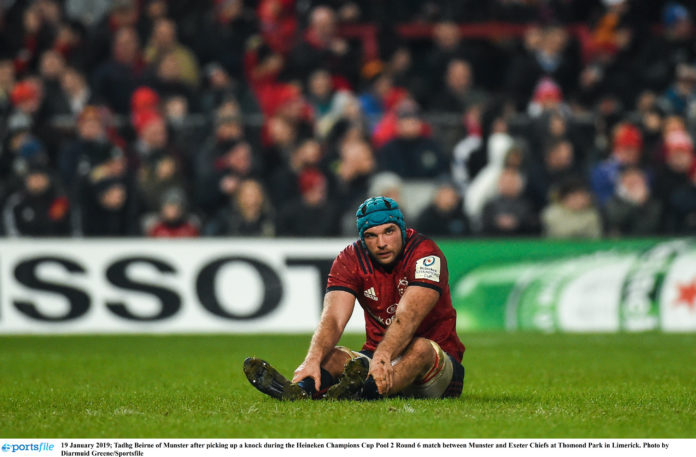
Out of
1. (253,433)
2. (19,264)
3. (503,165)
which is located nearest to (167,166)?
(19,264)

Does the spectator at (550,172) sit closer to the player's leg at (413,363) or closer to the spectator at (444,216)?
the spectator at (444,216)

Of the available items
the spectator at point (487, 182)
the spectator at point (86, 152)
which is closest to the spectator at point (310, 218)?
the spectator at point (487, 182)

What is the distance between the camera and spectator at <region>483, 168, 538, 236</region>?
655 inches

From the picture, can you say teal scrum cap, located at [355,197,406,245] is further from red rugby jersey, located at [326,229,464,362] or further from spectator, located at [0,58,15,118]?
spectator, located at [0,58,15,118]

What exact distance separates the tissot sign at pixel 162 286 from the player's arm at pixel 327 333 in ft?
27.3

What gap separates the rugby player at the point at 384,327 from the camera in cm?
741

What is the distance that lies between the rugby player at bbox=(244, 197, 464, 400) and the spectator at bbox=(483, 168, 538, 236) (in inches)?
343

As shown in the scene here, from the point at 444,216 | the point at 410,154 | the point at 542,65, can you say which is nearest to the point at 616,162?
the point at 542,65

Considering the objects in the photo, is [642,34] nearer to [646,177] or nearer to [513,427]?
[646,177]

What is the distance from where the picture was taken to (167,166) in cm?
1639

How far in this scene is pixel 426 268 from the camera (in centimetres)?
762
